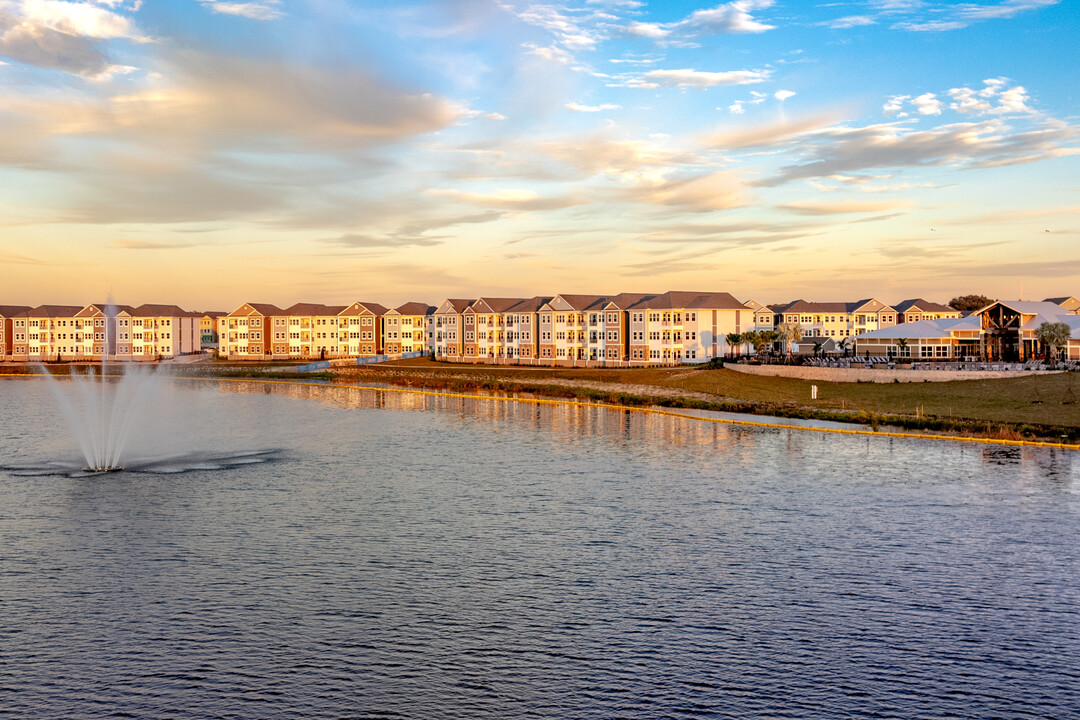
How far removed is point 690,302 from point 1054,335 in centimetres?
5703

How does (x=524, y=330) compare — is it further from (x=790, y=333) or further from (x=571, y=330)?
(x=790, y=333)

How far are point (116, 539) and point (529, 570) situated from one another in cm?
1477

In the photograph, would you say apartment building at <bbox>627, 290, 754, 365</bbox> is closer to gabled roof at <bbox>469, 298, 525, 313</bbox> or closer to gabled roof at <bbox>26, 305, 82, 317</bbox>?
gabled roof at <bbox>469, 298, 525, 313</bbox>

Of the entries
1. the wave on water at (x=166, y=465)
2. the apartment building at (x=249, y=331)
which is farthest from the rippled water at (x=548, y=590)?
the apartment building at (x=249, y=331)

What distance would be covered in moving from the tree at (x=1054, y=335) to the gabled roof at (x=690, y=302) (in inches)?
2048

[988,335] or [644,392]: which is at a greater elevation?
[988,335]

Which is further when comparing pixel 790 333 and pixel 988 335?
pixel 790 333

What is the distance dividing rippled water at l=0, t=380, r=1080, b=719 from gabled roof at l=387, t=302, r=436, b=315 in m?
139

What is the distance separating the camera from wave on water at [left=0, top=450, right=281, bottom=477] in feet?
143

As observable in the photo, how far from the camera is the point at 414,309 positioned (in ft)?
605

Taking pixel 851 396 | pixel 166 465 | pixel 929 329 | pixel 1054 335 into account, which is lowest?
pixel 166 465

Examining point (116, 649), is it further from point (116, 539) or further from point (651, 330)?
point (651, 330)

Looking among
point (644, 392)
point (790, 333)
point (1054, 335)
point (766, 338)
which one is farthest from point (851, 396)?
point (790, 333)

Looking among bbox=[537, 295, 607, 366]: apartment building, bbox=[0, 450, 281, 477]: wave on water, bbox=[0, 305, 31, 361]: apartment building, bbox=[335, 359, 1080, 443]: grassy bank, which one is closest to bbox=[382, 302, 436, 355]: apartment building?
bbox=[537, 295, 607, 366]: apartment building
